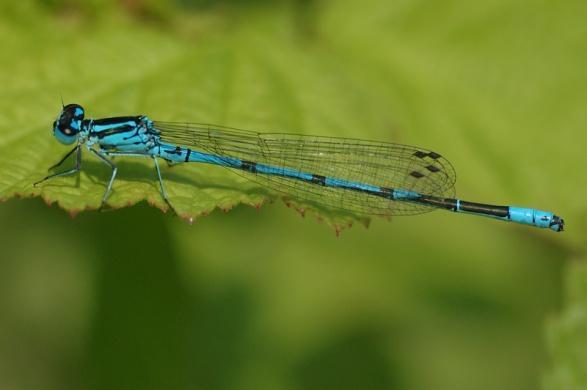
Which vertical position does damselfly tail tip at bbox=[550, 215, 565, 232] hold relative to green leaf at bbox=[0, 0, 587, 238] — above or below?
below

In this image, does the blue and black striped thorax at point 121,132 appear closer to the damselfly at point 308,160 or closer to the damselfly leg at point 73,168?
the damselfly at point 308,160

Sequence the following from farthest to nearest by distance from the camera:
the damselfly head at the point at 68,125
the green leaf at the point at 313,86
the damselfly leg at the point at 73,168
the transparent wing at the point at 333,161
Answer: the transparent wing at the point at 333,161
the green leaf at the point at 313,86
the damselfly head at the point at 68,125
the damselfly leg at the point at 73,168

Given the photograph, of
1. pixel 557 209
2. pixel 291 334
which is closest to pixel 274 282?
pixel 291 334

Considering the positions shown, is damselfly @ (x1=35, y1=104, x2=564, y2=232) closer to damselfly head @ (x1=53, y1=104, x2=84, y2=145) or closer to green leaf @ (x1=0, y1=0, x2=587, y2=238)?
damselfly head @ (x1=53, y1=104, x2=84, y2=145)

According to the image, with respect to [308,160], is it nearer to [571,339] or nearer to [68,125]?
[68,125]

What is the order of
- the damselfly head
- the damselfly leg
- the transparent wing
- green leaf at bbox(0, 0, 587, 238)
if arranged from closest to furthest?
the damselfly leg < the damselfly head < green leaf at bbox(0, 0, 587, 238) < the transparent wing

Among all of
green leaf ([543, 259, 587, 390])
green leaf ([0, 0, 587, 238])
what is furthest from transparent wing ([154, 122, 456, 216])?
green leaf ([543, 259, 587, 390])

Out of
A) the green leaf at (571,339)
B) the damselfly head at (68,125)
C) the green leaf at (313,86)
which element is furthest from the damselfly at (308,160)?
the green leaf at (571,339)
